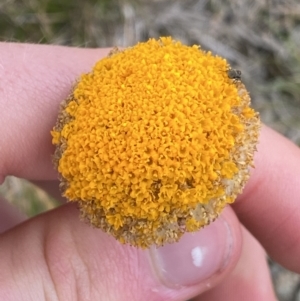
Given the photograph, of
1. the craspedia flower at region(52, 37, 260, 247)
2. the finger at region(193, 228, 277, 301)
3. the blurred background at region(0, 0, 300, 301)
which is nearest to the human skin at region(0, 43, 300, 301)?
the craspedia flower at region(52, 37, 260, 247)

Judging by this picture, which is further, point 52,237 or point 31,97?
point 31,97

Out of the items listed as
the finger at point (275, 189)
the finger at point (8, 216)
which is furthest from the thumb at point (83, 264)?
the finger at point (8, 216)

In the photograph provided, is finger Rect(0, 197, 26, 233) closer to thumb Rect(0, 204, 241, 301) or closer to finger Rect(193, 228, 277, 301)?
thumb Rect(0, 204, 241, 301)

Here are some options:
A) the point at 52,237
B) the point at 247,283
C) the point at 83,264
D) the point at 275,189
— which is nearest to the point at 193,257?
the point at 83,264

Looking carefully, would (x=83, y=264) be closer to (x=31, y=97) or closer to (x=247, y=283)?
(x=31, y=97)

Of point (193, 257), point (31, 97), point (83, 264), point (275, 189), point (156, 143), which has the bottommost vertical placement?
point (275, 189)

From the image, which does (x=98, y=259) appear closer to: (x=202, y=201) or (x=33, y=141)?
(x=33, y=141)

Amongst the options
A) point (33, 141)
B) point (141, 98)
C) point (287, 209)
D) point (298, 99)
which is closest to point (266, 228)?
point (287, 209)
